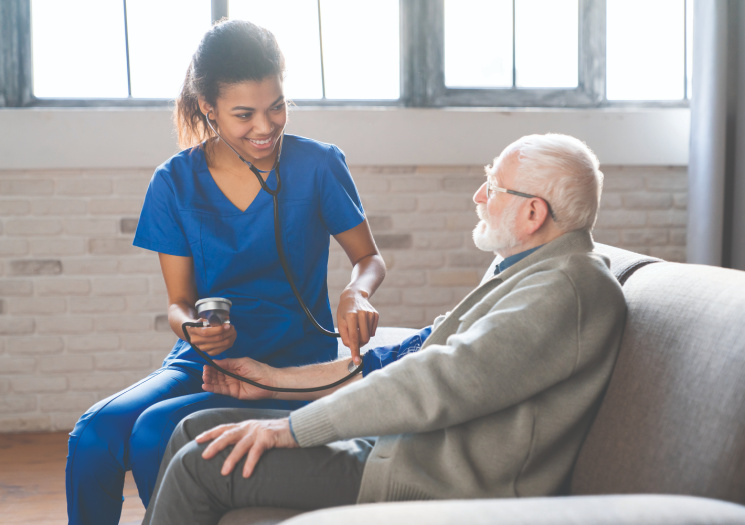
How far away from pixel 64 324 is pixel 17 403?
379 mm

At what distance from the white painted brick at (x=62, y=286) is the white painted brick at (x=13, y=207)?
283 millimetres

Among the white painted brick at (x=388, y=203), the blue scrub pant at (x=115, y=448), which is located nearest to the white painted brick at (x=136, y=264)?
the white painted brick at (x=388, y=203)

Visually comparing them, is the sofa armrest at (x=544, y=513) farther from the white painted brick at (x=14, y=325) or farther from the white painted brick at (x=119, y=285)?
the white painted brick at (x=14, y=325)

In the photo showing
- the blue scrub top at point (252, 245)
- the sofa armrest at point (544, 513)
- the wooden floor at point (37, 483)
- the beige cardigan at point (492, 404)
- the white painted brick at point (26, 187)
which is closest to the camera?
the sofa armrest at point (544, 513)

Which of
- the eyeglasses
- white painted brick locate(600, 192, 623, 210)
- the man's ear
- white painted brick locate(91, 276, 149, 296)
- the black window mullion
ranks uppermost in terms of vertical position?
the black window mullion

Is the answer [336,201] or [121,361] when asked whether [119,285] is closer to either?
[121,361]

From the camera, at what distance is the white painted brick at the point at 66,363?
278cm

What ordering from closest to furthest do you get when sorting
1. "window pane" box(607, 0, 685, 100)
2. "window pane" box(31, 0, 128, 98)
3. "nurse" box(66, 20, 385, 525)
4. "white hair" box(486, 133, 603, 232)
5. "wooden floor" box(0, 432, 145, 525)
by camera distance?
1. "white hair" box(486, 133, 603, 232)
2. "nurse" box(66, 20, 385, 525)
3. "wooden floor" box(0, 432, 145, 525)
4. "window pane" box(31, 0, 128, 98)
5. "window pane" box(607, 0, 685, 100)

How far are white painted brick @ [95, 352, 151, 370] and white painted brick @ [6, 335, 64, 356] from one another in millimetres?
167

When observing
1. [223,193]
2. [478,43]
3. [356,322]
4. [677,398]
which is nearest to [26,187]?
[223,193]

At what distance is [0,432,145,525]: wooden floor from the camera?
6.88ft

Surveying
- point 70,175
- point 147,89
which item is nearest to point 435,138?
point 147,89

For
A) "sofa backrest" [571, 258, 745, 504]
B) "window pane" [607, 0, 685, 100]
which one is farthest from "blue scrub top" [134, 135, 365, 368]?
"window pane" [607, 0, 685, 100]

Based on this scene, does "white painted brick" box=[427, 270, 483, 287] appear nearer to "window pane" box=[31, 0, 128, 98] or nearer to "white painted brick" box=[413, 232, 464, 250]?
"white painted brick" box=[413, 232, 464, 250]
